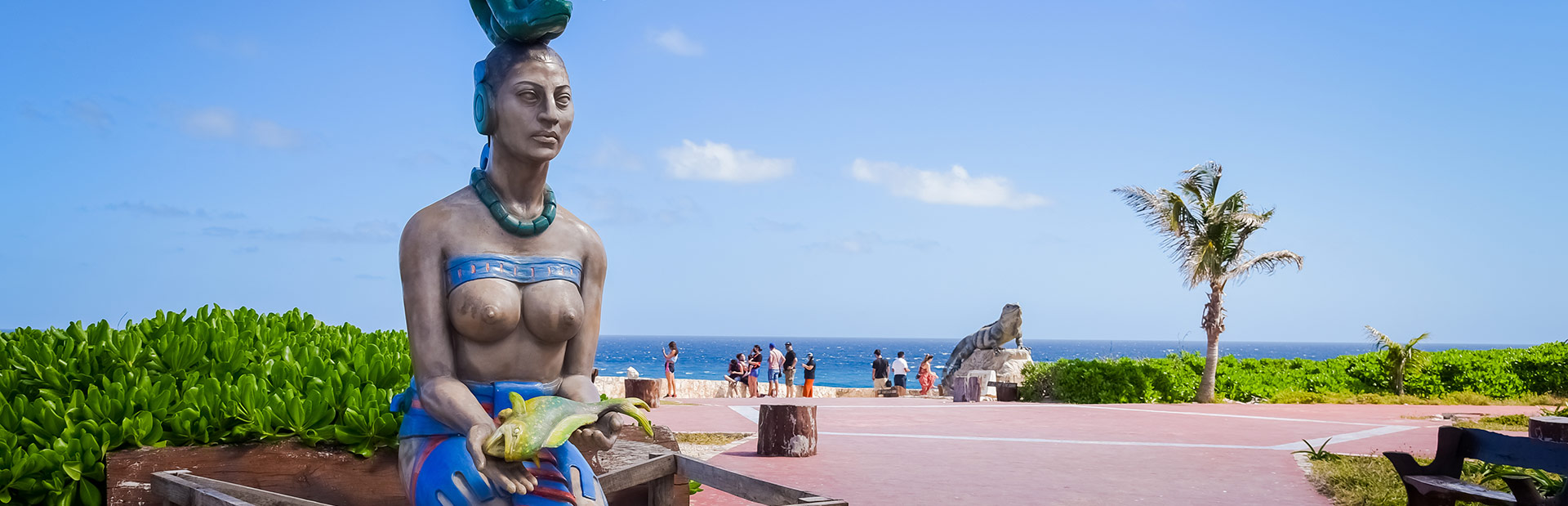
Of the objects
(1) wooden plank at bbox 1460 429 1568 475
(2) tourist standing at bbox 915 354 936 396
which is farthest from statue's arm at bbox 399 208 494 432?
(2) tourist standing at bbox 915 354 936 396

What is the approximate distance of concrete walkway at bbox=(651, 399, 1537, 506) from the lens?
7547 mm

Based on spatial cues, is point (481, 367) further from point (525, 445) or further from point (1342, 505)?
point (1342, 505)

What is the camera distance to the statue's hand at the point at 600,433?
8.00 ft

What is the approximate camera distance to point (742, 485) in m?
3.54

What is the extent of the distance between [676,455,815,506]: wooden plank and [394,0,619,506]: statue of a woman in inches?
32.2

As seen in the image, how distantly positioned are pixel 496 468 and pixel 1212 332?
17437 mm

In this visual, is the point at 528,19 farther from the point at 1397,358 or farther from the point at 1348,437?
the point at 1397,358

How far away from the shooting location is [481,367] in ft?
8.73

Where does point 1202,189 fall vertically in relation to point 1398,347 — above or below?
above

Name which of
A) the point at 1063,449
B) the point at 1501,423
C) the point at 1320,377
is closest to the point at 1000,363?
the point at 1320,377

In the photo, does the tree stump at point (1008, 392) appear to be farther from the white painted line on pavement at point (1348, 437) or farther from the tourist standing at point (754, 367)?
the white painted line on pavement at point (1348, 437)

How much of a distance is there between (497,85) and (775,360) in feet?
62.5

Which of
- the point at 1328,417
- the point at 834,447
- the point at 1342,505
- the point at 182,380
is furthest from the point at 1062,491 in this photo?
the point at 1328,417

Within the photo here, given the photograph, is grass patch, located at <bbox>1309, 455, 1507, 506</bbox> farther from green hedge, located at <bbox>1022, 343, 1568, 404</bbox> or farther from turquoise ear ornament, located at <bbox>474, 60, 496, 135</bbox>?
green hedge, located at <bbox>1022, 343, 1568, 404</bbox>
